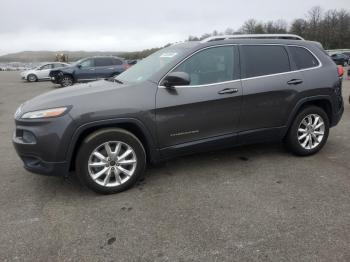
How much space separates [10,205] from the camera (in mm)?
3707

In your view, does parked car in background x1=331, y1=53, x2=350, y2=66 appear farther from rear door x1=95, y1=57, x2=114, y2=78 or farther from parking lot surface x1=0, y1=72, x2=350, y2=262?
parking lot surface x1=0, y1=72, x2=350, y2=262

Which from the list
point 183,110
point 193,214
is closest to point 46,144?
point 183,110

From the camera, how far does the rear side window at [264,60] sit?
4441mm

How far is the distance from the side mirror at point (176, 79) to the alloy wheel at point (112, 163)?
853 mm

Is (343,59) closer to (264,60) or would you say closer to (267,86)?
(264,60)

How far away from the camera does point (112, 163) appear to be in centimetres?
383

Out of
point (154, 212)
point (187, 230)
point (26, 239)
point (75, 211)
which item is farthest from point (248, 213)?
point (26, 239)

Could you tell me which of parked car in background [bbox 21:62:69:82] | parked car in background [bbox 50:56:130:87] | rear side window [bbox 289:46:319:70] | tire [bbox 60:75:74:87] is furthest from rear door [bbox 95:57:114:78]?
rear side window [bbox 289:46:319:70]

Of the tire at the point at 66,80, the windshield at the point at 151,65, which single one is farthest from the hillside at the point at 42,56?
the windshield at the point at 151,65

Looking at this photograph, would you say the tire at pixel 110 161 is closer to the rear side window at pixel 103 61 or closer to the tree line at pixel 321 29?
the rear side window at pixel 103 61

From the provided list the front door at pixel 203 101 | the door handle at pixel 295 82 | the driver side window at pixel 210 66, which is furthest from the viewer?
the door handle at pixel 295 82

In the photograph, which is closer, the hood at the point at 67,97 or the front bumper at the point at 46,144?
the front bumper at the point at 46,144

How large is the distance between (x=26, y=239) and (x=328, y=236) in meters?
2.66

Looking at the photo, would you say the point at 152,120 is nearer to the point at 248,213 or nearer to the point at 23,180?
the point at 248,213
